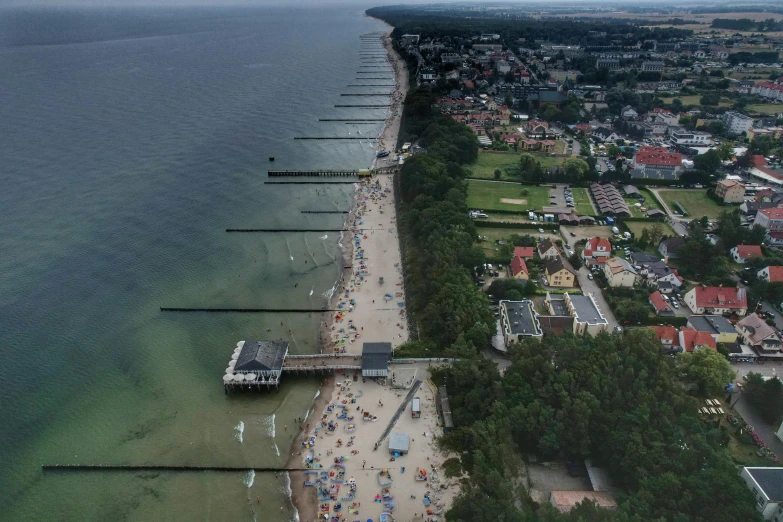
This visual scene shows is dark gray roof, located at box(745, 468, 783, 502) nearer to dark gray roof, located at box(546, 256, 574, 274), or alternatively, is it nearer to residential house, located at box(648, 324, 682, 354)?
residential house, located at box(648, 324, 682, 354)

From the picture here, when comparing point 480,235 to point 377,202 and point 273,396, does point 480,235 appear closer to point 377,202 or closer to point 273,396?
point 377,202

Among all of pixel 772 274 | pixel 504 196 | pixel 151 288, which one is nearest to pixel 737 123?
pixel 504 196

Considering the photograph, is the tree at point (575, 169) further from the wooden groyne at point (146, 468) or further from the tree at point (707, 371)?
the wooden groyne at point (146, 468)

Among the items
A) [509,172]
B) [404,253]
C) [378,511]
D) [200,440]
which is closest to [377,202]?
[404,253]

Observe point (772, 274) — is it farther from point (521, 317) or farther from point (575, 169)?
point (575, 169)

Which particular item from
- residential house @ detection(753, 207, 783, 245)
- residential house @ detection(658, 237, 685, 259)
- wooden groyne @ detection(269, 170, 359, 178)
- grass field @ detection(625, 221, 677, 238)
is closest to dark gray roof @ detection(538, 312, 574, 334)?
residential house @ detection(658, 237, 685, 259)

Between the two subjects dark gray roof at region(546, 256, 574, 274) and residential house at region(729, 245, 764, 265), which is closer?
dark gray roof at region(546, 256, 574, 274)
